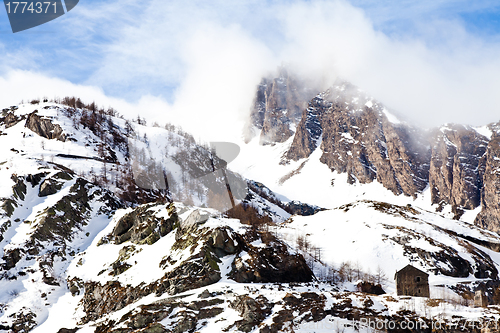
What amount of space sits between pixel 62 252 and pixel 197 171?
102 metres

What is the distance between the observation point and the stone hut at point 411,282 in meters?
50.4

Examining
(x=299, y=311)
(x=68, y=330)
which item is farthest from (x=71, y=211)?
(x=299, y=311)

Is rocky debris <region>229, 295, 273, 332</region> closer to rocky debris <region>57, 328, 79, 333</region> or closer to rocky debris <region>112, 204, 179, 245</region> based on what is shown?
rocky debris <region>57, 328, 79, 333</region>

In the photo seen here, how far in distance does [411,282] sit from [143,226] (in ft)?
134

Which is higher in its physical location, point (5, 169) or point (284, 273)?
point (5, 169)

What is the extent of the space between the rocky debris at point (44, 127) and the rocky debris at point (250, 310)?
11384 cm

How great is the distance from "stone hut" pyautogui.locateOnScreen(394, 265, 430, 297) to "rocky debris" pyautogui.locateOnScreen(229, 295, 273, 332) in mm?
19088

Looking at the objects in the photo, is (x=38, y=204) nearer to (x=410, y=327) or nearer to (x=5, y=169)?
(x=5, y=169)

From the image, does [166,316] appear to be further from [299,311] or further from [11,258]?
[11,258]

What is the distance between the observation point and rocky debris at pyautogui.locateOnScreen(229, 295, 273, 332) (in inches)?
1545

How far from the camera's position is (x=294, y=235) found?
95125 mm

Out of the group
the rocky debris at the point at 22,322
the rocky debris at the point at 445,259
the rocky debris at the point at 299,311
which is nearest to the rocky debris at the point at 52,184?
the rocky debris at the point at 22,322

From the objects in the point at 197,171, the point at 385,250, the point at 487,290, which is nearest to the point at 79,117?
the point at 197,171

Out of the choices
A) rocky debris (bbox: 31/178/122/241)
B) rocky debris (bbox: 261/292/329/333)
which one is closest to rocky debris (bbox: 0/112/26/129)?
rocky debris (bbox: 31/178/122/241)
